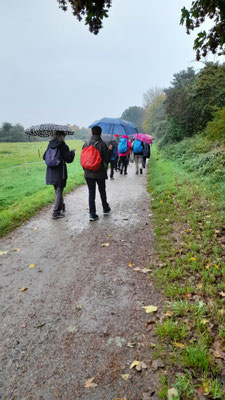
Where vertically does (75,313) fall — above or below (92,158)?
below

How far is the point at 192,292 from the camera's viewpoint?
125 inches

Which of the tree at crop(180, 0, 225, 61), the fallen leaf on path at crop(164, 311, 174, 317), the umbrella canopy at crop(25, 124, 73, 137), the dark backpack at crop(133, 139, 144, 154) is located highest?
the tree at crop(180, 0, 225, 61)

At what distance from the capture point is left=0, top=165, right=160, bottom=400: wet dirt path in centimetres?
211

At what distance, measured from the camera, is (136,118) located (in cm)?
8088

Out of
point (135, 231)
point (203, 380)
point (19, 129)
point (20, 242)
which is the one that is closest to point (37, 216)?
point (20, 242)

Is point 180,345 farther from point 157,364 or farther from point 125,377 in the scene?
point 125,377

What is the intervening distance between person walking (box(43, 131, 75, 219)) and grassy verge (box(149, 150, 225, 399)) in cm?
261

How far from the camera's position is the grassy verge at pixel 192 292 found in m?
2.08

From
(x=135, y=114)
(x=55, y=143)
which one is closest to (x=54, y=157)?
(x=55, y=143)

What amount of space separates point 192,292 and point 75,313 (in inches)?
61.6

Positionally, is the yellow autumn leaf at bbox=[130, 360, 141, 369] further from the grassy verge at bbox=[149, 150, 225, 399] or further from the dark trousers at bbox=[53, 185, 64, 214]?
the dark trousers at bbox=[53, 185, 64, 214]

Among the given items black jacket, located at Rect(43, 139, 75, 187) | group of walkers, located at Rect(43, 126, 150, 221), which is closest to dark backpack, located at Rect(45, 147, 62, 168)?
group of walkers, located at Rect(43, 126, 150, 221)

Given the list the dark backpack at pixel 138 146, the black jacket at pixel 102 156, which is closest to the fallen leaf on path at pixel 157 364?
the black jacket at pixel 102 156

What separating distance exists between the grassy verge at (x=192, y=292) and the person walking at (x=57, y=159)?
2.61 metres
